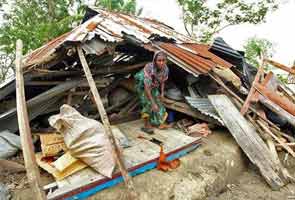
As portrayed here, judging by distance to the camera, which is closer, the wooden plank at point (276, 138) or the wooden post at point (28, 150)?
the wooden post at point (28, 150)

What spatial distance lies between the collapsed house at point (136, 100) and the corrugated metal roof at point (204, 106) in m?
0.02

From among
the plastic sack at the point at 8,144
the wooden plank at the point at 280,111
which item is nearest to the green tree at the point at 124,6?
the wooden plank at the point at 280,111

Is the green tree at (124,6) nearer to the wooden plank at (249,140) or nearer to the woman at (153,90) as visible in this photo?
the woman at (153,90)

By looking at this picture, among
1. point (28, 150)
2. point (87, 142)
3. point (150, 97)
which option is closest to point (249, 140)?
point (150, 97)

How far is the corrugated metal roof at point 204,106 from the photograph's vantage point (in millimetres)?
4766

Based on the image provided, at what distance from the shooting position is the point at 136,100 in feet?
18.2

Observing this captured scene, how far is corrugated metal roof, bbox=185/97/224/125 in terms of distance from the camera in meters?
4.77

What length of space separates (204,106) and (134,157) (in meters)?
2.15

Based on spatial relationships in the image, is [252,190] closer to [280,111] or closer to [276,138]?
[276,138]

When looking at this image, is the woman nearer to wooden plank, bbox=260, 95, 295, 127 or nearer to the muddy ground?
the muddy ground

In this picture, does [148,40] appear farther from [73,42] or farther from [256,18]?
[256,18]

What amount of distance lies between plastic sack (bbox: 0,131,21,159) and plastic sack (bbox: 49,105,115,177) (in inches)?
39.0

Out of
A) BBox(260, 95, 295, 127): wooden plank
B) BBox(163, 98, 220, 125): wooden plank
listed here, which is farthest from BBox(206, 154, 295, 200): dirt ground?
BBox(163, 98, 220, 125): wooden plank

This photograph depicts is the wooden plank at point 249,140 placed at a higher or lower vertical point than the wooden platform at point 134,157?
higher
